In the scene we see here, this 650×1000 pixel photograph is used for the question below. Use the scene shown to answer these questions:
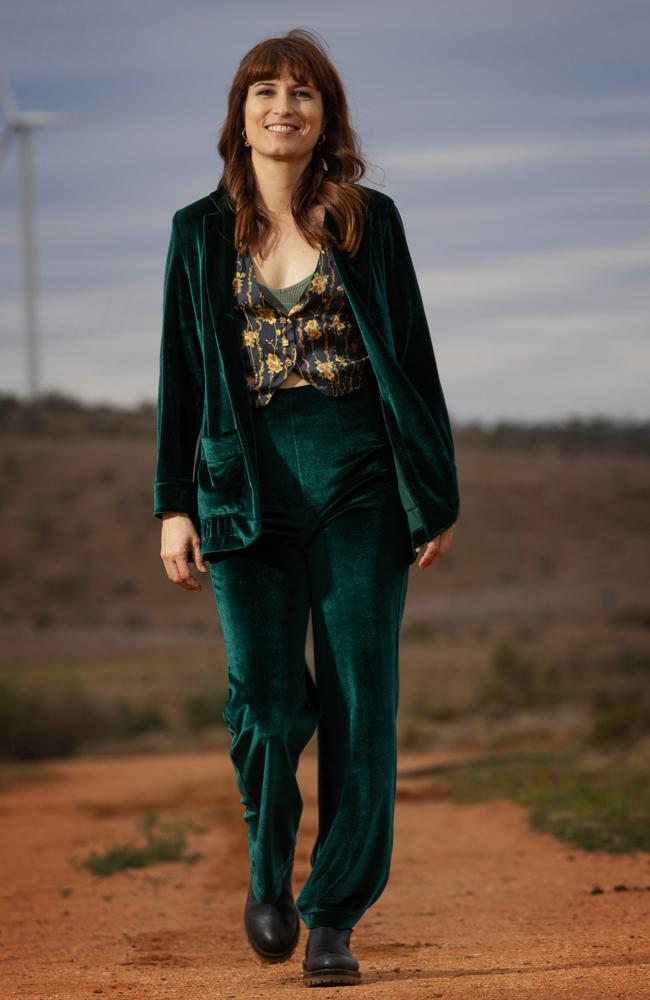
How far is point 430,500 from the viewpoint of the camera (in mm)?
4070

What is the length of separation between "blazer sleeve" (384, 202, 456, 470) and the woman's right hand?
0.74 metres

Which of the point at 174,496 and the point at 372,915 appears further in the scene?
the point at 372,915

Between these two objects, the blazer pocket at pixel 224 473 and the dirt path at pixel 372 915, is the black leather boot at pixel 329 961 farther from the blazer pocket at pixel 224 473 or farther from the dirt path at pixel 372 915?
the blazer pocket at pixel 224 473

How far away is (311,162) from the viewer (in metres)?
4.30

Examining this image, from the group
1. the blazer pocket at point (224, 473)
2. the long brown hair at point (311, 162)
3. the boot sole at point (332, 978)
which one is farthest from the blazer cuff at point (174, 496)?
the boot sole at point (332, 978)

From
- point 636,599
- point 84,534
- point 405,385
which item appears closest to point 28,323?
point 84,534

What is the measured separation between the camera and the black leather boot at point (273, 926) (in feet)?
13.6

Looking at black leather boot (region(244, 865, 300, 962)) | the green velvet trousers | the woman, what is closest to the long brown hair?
the woman

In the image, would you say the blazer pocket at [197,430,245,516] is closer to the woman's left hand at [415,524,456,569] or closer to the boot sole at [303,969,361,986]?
the woman's left hand at [415,524,456,569]

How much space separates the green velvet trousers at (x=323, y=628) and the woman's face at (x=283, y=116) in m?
A: 0.68

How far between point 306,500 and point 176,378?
0.54 metres

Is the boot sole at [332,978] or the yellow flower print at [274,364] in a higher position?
the yellow flower print at [274,364]

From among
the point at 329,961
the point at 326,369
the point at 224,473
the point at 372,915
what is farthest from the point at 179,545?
the point at 372,915

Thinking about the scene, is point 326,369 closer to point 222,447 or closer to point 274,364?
point 274,364
